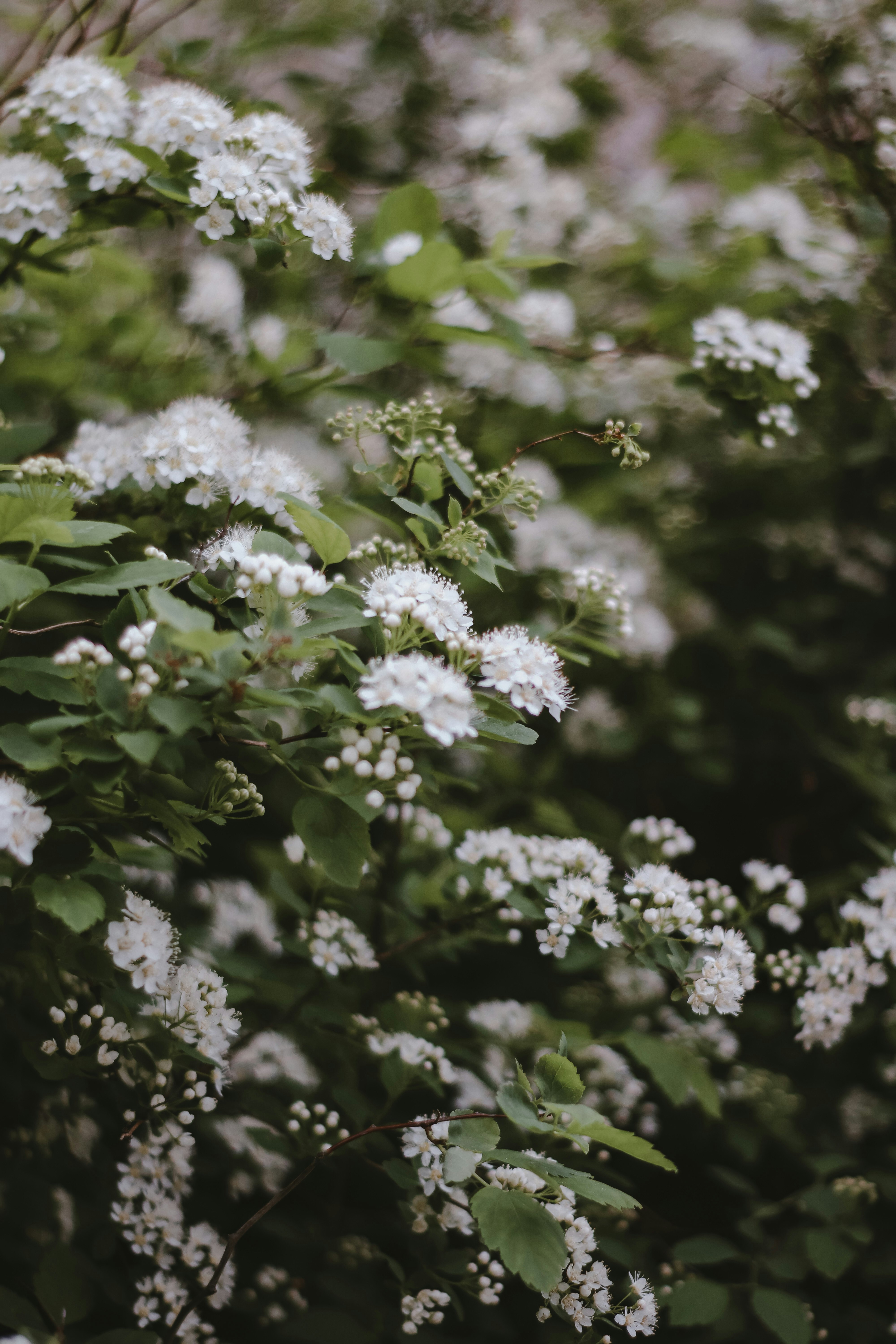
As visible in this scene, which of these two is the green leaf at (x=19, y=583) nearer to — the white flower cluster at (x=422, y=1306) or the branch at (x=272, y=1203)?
the branch at (x=272, y=1203)

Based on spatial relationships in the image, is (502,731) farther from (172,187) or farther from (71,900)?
(172,187)

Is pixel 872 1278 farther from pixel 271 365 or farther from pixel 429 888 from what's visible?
pixel 271 365

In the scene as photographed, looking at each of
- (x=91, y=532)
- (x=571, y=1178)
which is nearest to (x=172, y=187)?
(x=91, y=532)

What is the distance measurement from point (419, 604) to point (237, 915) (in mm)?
929

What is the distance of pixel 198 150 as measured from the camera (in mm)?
1213

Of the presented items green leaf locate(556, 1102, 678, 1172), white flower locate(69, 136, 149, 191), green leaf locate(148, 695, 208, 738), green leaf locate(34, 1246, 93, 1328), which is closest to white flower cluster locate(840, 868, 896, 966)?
green leaf locate(556, 1102, 678, 1172)

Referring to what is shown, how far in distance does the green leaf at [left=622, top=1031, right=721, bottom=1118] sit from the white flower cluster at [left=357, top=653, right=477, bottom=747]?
2.44ft

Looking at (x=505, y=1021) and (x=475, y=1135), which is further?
(x=505, y=1021)

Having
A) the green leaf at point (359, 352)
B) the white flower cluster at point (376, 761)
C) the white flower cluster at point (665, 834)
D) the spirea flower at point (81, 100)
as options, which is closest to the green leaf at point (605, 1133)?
the white flower cluster at point (376, 761)

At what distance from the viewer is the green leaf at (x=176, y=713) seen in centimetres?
75

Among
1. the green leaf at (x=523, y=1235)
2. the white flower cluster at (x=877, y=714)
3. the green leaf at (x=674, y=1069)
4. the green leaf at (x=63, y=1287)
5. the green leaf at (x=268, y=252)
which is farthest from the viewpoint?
the white flower cluster at (x=877, y=714)

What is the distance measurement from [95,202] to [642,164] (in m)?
2.40

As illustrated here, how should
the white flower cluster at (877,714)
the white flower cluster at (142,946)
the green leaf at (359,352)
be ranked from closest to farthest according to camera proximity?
the white flower cluster at (142,946) < the green leaf at (359,352) < the white flower cluster at (877,714)

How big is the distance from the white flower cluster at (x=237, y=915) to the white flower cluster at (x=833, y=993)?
816 mm
